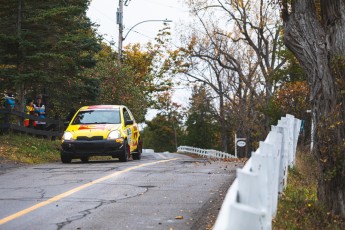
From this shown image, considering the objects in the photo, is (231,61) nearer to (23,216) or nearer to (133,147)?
(133,147)

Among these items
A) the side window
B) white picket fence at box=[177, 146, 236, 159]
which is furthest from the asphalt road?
white picket fence at box=[177, 146, 236, 159]

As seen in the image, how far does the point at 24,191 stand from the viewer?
1072 centimetres

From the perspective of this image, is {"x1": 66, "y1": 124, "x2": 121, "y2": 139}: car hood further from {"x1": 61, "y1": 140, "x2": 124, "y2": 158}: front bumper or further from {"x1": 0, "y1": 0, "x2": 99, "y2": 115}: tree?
{"x1": 0, "y1": 0, "x2": 99, "y2": 115}: tree

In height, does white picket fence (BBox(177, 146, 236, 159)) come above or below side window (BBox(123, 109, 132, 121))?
below

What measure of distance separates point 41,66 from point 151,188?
14569mm

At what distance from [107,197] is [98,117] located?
911 centimetres

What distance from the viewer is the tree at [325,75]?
29.7 ft

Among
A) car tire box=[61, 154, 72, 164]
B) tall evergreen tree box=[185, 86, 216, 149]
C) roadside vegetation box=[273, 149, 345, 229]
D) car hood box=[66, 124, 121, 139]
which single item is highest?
tall evergreen tree box=[185, 86, 216, 149]

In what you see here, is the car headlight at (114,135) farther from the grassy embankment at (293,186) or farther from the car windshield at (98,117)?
the grassy embankment at (293,186)

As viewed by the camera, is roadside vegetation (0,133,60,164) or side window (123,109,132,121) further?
side window (123,109,132,121)

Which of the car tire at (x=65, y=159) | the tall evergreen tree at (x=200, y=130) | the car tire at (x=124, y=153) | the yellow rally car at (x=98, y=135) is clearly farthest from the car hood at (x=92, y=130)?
the tall evergreen tree at (x=200, y=130)

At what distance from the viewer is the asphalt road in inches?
312

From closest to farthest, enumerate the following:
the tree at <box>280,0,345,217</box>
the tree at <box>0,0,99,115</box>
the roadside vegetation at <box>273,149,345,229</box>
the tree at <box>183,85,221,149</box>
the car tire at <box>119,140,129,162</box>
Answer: the roadside vegetation at <box>273,149,345,229</box>, the tree at <box>280,0,345,217</box>, the car tire at <box>119,140,129,162</box>, the tree at <box>0,0,99,115</box>, the tree at <box>183,85,221,149</box>

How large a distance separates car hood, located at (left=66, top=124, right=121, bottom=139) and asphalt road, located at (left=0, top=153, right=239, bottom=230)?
2.93 m
